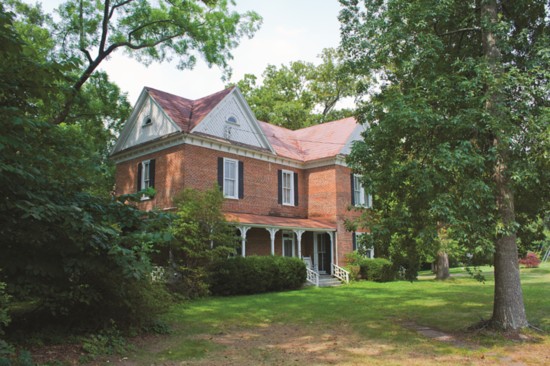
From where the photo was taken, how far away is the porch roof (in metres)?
19.9

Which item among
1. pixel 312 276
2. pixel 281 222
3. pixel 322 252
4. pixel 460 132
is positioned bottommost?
pixel 312 276

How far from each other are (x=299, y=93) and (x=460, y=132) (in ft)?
120

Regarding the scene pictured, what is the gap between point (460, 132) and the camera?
9.38m

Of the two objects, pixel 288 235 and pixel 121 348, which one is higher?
pixel 288 235

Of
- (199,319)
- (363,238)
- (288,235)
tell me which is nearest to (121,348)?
(199,319)

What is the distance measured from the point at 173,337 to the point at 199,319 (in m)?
2.38

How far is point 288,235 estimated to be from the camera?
975 inches

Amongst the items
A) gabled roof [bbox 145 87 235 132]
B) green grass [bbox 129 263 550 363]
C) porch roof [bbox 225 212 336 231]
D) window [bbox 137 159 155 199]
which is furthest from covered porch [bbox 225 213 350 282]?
gabled roof [bbox 145 87 235 132]

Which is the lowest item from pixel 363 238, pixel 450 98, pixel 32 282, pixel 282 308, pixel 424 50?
pixel 282 308

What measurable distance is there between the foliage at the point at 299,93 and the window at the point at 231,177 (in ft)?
63.2

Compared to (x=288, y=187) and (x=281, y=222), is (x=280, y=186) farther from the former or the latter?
(x=281, y=222)

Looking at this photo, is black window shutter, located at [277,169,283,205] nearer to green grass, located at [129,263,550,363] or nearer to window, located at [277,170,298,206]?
window, located at [277,170,298,206]

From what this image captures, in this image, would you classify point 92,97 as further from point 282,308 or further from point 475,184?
point 475,184

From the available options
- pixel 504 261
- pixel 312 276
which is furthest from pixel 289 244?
pixel 504 261
